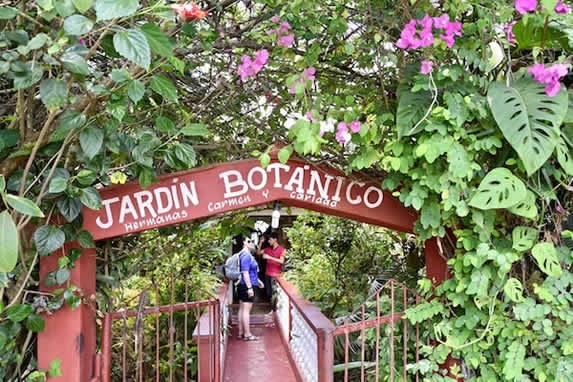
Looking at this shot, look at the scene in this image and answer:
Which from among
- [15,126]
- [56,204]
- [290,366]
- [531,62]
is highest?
[531,62]

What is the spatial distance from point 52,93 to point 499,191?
175 centimetres

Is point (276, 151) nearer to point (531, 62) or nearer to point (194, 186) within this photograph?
point (194, 186)

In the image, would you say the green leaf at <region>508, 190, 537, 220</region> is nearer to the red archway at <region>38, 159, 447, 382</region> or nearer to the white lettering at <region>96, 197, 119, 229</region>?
the red archway at <region>38, 159, 447, 382</region>

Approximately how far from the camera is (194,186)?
7.98ft

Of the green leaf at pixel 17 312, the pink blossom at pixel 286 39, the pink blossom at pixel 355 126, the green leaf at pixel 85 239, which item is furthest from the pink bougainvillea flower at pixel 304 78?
the green leaf at pixel 17 312

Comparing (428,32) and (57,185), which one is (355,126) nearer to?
(428,32)

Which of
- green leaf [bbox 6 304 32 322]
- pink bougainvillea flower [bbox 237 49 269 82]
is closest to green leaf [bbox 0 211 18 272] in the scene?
green leaf [bbox 6 304 32 322]

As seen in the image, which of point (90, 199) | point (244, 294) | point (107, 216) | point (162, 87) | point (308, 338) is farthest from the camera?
point (244, 294)

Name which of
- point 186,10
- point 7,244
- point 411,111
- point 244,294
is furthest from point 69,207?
point 244,294

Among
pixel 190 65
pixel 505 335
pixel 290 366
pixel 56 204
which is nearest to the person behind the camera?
pixel 56 204

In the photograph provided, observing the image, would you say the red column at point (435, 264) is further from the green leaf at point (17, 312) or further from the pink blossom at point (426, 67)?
the green leaf at point (17, 312)

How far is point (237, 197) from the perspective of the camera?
2.49 meters

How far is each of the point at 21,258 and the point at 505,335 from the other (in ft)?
7.10

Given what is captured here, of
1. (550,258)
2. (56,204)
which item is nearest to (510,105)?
(550,258)
